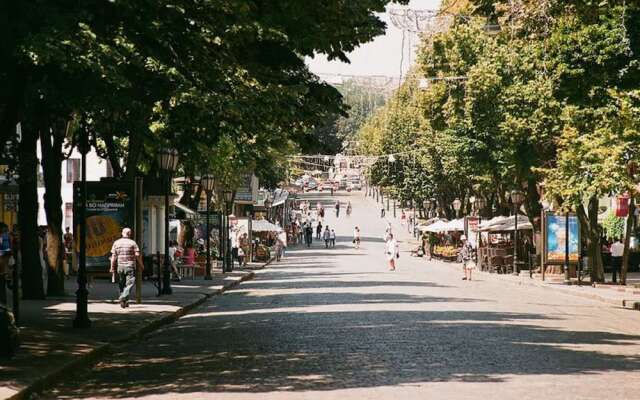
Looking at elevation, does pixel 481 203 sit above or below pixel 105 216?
above

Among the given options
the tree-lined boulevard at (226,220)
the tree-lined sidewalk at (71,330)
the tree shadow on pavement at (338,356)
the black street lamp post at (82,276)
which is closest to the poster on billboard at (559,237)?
the tree-lined boulevard at (226,220)

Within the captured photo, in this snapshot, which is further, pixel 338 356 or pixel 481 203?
pixel 481 203

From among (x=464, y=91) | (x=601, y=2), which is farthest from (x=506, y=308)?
(x=464, y=91)

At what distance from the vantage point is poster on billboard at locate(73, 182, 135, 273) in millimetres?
28688

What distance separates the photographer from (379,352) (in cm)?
1873

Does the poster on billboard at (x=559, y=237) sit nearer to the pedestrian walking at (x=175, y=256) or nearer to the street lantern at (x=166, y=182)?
the pedestrian walking at (x=175, y=256)

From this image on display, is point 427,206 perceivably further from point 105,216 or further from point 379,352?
point 379,352

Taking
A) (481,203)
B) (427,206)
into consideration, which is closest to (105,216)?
(481,203)

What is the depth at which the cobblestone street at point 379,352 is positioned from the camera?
1441cm

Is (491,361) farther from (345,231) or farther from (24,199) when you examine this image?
(345,231)

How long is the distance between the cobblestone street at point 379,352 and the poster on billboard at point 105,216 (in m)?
2.20

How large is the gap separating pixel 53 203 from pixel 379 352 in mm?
17779

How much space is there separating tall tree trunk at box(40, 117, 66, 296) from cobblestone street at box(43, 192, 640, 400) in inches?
161

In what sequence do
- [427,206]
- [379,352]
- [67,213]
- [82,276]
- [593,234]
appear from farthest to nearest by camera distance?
[427,206], [67,213], [593,234], [82,276], [379,352]
